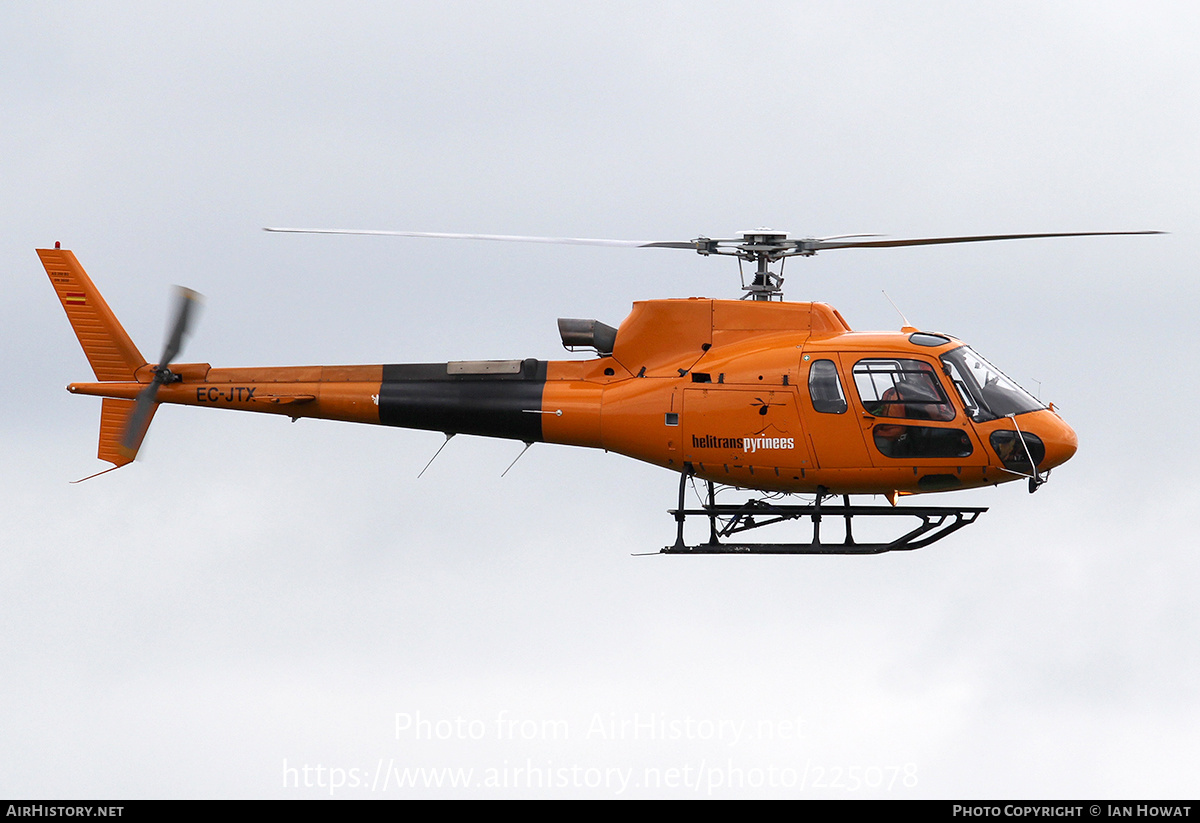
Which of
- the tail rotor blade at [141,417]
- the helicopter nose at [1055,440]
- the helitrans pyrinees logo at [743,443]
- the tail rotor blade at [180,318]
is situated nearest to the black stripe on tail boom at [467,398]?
the helitrans pyrinees logo at [743,443]

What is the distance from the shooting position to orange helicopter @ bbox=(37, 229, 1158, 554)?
66.6ft

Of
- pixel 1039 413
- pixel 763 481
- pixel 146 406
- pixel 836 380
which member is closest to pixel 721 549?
pixel 763 481

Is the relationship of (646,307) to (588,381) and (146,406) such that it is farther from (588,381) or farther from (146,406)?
(146,406)

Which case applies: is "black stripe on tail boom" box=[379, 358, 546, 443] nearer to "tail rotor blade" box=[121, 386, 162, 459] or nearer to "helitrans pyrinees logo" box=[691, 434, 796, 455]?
"helitrans pyrinees logo" box=[691, 434, 796, 455]

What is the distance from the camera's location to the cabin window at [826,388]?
20.5 m

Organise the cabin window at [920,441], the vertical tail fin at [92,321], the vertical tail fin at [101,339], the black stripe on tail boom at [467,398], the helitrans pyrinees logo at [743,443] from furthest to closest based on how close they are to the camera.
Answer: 1. the vertical tail fin at [92,321]
2. the vertical tail fin at [101,339]
3. the black stripe on tail boom at [467,398]
4. the helitrans pyrinees logo at [743,443]
5. the cabin window at [920,441]

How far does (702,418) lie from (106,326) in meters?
8.96

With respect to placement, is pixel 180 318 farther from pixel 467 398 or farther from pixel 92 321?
pixel 467 398

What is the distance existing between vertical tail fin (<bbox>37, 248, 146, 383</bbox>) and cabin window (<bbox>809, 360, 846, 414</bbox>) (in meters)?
9.72

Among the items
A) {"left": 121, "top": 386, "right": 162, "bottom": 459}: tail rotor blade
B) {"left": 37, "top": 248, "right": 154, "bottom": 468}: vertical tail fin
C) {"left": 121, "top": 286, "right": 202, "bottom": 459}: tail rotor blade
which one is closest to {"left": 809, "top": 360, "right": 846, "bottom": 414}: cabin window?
{"left": 121, "top": 286, "right": 202, "bottom": 459}: tail rotor blade

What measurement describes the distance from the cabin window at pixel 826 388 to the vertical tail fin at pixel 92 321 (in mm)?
9715

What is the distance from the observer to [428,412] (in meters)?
22.2

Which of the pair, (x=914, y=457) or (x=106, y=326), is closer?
(x=914, y=457)

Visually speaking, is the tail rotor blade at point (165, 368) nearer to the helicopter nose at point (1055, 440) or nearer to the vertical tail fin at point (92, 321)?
the vertical tail fin at point (92, 321)
